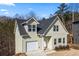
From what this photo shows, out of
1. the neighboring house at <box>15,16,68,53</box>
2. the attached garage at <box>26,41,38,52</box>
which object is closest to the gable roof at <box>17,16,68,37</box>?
the neighboring house at <box>15,16,68,53</box>

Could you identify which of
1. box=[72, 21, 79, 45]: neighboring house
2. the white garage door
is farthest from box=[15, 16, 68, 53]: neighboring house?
box=[72, 21, 79, 45]: neighboring house

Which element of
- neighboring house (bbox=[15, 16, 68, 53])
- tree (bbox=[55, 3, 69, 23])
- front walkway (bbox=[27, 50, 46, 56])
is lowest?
front walkway (bbox=[27, 50, 46, 56])

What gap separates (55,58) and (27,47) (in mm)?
386

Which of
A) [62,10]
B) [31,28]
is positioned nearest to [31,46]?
[31,28]

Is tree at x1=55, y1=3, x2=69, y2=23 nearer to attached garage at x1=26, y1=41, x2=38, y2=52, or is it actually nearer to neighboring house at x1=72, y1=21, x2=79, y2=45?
neighboring house at x1=72, y1=21, x2=79, y2=45

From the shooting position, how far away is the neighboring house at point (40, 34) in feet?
14.7

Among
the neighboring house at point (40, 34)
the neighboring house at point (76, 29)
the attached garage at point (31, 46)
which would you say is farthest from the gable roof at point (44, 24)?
the neighboring house at point (76, 29)

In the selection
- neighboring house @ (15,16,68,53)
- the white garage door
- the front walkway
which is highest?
neighboring house @ (15,16,68,53)

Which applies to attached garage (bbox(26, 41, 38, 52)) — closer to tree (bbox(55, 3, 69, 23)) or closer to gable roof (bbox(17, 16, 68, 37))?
gable roof (bbox(17, 16, 68, 37))

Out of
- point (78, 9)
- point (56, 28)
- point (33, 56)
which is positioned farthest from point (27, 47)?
point (78, 9)

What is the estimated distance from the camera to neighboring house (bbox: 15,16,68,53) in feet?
14.7

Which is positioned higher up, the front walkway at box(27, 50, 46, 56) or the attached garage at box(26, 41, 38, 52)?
the attached garage at box(26, 41, 38, 52)

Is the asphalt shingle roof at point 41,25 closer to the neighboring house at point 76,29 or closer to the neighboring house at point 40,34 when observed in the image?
the neighboring house at point 40,34

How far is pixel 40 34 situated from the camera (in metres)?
4.48
